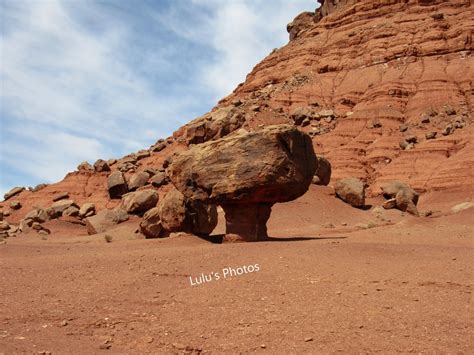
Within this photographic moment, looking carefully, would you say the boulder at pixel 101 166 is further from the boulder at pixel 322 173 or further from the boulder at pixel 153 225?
the boulder at pixel 153 225

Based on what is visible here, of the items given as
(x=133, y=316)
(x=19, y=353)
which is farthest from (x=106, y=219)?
(x=19, y=353)

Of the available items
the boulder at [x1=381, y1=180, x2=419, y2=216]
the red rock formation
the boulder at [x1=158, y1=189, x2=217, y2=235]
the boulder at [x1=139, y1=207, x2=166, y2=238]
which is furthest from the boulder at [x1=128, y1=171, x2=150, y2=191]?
the boulder at [x1=158, y1=189, x2=217, y2=235]

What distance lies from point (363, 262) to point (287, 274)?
2.12 m

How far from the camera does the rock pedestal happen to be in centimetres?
1387

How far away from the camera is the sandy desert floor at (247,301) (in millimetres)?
5129

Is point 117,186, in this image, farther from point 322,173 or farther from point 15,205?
point 322,173

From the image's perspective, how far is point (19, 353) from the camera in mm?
4453

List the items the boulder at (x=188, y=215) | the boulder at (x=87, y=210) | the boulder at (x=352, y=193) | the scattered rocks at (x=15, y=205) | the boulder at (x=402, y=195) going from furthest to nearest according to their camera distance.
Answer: the scattered rocks at (x=15, y=205) → the boulder at (x=87, y=210) → the boulder at (x=352, y=193) → the boulder at (x=402, y=195) → the boulder at (x=188, y=215)

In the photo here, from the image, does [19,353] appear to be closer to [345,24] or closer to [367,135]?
[367,135]

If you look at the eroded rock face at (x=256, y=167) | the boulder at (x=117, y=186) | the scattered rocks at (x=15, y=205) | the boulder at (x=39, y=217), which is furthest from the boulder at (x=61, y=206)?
the eroded rock face at (x=256, y=167)

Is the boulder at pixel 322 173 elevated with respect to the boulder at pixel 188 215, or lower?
elevated

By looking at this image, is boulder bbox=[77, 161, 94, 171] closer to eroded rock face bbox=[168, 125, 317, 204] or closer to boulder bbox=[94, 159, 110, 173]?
boulder bbox=[94, 159, 110, 173]

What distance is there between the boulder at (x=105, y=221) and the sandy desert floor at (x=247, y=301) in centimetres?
1306

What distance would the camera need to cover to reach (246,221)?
45.9 ft
